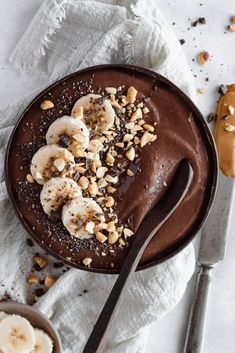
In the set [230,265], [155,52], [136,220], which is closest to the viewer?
[136,220]

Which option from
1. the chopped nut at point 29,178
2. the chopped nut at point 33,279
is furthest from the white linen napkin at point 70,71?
the chopped nut at point 29,178

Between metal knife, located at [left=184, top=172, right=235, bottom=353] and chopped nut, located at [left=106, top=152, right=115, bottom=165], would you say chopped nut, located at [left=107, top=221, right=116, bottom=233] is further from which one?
metal knife, located at [left=184, top=172, right=235, bottom=353]

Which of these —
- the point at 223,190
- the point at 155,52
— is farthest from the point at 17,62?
the point at 223,190

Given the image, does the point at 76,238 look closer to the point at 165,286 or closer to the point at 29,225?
the point at 29,225

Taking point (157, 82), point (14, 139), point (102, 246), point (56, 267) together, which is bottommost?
point (56, 267)

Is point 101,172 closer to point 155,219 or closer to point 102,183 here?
point 102,183

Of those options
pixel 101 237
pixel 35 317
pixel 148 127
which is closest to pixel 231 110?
pixel 148 127

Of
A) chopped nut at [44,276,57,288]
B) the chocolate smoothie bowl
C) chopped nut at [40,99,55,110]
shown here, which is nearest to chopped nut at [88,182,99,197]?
the chocolate smoothie bowl
